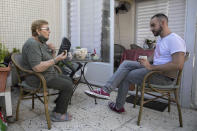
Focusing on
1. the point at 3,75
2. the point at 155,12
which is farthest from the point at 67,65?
the point at 155,12

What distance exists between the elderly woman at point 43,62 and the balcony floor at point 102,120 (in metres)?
0.18

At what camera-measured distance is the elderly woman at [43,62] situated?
1774 mm

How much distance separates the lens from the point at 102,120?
2.08 meters

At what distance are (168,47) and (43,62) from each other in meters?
1.35

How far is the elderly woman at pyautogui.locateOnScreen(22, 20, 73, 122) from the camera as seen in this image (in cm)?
177

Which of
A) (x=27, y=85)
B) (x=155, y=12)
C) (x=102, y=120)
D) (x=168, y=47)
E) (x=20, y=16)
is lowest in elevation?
(x=102, y=120)

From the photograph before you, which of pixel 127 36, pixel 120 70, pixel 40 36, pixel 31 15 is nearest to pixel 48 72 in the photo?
pixel 40 36

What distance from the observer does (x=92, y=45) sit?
366cm

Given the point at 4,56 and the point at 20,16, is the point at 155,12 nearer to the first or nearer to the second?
the point at 20,16

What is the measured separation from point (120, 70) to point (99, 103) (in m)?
0.77

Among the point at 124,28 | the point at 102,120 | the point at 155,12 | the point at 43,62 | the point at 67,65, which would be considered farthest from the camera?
the point at 124,28

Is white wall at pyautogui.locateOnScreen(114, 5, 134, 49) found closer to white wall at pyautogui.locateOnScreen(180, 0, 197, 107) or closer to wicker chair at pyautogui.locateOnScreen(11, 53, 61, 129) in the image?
white wall at pyautogui.locateOnScreen(180, 0, 197, 107)

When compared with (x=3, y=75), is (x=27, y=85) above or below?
below

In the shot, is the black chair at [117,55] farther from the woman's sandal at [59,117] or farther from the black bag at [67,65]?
the woman's sandal at [59,117]
